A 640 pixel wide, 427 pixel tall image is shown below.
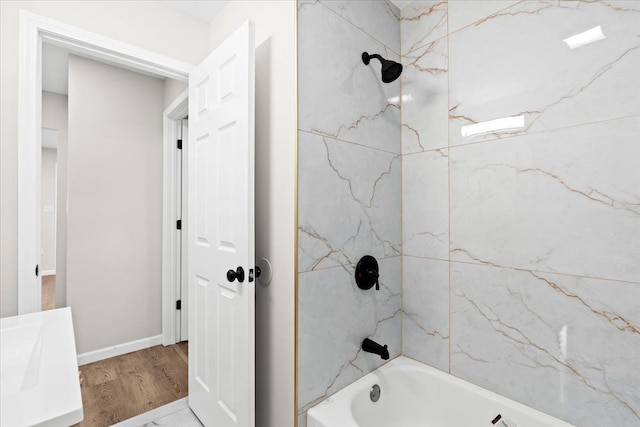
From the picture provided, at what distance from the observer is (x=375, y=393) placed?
150cm

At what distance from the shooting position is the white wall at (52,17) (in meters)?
1.31

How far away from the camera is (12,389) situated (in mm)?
751

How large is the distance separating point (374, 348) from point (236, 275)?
2.50 feet

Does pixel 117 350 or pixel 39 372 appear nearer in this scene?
pixel 39 372

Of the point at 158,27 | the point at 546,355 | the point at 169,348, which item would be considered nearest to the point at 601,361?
the point at 546,355

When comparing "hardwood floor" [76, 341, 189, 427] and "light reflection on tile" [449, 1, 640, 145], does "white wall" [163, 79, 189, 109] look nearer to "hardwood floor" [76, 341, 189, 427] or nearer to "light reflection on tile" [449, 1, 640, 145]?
"light reflection on tile" [449, 1, 640, 145]

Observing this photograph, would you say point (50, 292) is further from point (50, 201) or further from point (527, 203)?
point (527, 203)

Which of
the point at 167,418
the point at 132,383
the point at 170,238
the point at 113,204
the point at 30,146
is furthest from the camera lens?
the point at 170,238

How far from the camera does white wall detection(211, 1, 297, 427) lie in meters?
A: 1.28

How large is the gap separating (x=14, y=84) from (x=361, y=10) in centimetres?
163

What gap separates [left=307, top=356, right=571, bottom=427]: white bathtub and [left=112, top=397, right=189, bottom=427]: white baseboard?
1.06 metres

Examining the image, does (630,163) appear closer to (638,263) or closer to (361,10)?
(638,263)

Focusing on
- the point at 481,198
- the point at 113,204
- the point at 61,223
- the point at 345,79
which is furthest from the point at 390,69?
the point at 61,223

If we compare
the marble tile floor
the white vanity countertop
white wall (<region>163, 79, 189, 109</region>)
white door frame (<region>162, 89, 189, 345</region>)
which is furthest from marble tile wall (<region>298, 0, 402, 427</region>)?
white door frame (<region>162, 89, 189, 345</region>)
